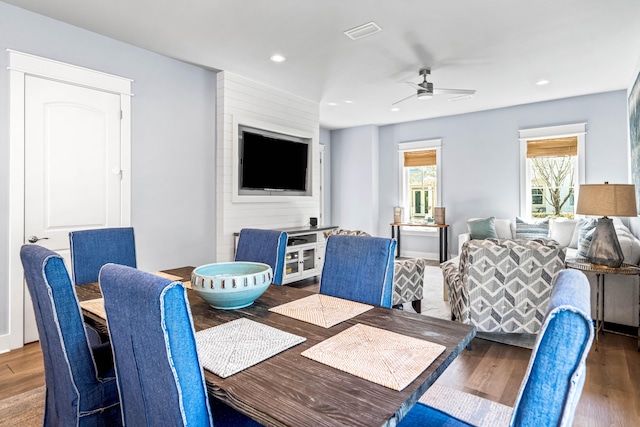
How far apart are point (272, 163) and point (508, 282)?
10.3 ft

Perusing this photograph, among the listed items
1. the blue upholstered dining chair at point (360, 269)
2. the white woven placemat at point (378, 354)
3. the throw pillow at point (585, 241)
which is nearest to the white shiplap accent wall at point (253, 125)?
the blue upholstered dining chair at point (360, 269)

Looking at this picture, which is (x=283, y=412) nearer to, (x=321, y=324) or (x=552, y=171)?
(x=321, y=324)

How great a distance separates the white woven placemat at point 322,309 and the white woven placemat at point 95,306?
685 millimetres

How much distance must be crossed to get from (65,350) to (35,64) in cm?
271

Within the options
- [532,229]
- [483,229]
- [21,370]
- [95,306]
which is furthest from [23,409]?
[532,229]

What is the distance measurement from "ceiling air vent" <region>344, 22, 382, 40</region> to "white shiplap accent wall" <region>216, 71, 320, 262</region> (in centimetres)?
164

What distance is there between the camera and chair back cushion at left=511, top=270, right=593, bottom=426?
58 cm

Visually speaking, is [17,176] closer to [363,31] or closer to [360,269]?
[360,269]

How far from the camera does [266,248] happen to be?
7.31 ft

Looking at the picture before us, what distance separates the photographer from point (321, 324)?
132 centimetres

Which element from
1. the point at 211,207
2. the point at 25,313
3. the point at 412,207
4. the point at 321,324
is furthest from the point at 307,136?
the point at 321,324

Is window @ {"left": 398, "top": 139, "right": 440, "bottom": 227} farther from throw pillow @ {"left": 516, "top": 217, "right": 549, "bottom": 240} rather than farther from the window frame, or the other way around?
throw pillow @ {"left": 516, "top": 217, "right": 549, "bottom": 240}

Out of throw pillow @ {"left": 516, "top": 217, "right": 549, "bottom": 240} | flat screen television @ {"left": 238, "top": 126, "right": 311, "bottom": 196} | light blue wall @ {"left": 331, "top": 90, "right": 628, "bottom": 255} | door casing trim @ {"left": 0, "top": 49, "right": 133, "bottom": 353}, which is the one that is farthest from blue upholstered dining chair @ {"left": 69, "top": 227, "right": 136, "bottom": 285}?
light blue wall @ {"left": 331, "top": 90, "right": 628, "bottom": 255}

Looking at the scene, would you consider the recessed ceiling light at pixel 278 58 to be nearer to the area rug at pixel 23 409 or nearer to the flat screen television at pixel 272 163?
the flat screen television at pixel 272 163
